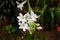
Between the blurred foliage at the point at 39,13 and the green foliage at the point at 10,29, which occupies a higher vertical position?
the blurred foliage at the point at 39,13

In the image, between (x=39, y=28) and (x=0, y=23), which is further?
(x=0, y=23)

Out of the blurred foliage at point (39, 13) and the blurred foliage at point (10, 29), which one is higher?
the blurred foliage at point (39, 13)

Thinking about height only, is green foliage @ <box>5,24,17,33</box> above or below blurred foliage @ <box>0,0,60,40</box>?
below

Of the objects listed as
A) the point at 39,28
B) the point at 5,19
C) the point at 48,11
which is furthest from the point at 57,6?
the point at 5,19

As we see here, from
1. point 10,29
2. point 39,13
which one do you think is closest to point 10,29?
point 10,29

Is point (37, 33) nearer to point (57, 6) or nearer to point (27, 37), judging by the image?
point (27, 37)

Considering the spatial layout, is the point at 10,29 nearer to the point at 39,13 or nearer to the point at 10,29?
the point at 10,29

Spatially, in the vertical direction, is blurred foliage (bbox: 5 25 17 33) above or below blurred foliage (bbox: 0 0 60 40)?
below

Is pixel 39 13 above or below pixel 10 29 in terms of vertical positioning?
above

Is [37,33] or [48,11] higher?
[48,11]
